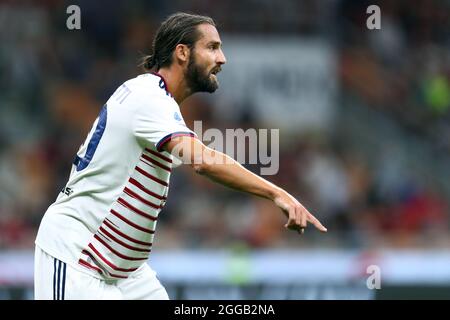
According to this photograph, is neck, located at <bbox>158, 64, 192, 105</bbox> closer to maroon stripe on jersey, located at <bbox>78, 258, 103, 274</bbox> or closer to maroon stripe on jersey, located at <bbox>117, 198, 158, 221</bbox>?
maroon stripe on jersey, located at <bbox>117, 198, 158, 221</bbox>

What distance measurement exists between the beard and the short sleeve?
1.22 ft

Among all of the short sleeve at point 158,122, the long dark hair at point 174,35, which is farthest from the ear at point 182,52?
the short sleeve at point 158,122

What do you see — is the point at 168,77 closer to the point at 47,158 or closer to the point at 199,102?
the point at 47,158

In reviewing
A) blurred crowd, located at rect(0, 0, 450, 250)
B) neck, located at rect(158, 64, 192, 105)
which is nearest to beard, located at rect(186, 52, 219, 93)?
neck, located at rect(158, 64, 192, 105)

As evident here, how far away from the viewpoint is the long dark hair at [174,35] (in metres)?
6.08

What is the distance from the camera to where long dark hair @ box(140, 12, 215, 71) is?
6082mm

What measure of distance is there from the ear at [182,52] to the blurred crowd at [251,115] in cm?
649

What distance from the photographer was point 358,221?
44.8 feet

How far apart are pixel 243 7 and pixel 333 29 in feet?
4.88

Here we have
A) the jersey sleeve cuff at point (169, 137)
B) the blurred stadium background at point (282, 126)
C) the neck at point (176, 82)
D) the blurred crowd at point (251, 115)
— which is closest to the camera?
the jersey sleeve cuff at point (169, 137)

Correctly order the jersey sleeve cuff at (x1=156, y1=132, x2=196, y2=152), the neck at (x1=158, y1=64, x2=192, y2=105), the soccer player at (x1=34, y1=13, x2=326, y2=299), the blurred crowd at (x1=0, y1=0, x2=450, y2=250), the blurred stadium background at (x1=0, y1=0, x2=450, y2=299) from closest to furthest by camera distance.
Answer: the jersey sleeve cuff at (x1=156, y1=132, x2=196, y2=152) < the soccer player at (x1=34, y1=13, x2=326, y2=299) < the neck at (x1=158, y1=64, x2=192, y2=105) < the blurred stadium background at (x1=0, y1=0, x2=450, y2=299) < the blurred crowd at (x1=0, y1=0, x2=450, y2=250)

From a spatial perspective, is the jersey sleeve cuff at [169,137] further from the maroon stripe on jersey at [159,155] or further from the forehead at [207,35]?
the forehead at [207,35]

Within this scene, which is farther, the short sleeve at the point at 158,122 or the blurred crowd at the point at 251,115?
the blurred crowd at the point at 251,115

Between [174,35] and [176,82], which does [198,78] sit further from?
[174,35]
